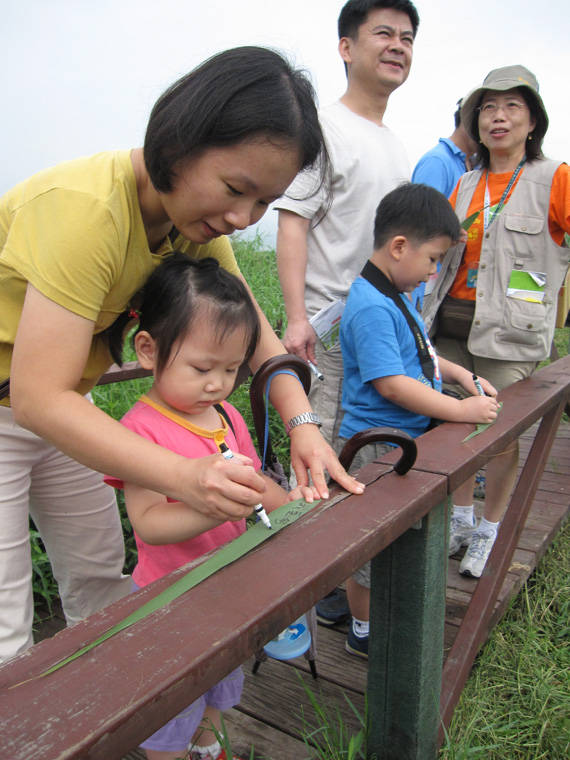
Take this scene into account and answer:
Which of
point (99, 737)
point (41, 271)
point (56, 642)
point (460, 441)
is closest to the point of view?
point (99, 737)

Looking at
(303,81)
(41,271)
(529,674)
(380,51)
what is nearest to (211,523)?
(41,271)

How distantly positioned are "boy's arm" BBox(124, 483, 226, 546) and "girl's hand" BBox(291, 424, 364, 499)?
0.81 ft

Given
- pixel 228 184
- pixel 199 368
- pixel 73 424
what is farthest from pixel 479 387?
pixel 73 424

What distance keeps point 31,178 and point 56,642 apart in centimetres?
91

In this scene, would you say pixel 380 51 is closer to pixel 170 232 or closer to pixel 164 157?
pixel 170 232

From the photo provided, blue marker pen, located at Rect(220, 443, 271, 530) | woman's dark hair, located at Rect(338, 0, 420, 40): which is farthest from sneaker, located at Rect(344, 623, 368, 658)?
woman's dark hair, located at Rect(338, 0, 420, 40)

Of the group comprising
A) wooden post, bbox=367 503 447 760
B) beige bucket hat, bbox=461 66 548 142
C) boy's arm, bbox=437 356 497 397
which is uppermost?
beige bucket hat, bbox=461 66 548 142

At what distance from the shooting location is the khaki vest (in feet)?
8.29

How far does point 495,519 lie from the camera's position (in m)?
2.62

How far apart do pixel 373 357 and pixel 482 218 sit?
1072 mm

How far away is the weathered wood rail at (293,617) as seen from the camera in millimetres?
642

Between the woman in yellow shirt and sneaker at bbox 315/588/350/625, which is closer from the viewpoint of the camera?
the woman in yellow shirt

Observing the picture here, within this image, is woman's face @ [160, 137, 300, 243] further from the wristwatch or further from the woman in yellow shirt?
the wristwatch

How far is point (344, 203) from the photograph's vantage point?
8.16 ft
